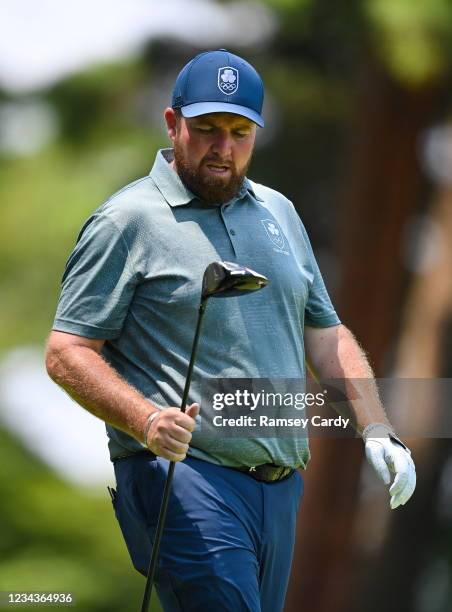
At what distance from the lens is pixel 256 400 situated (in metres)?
5.64

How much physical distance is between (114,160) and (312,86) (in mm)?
2481

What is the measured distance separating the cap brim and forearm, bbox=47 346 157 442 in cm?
79

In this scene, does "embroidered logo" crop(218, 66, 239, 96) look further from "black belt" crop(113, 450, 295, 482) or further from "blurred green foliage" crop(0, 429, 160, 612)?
"blurred green foliage" crop(0, 429, 160, 612)

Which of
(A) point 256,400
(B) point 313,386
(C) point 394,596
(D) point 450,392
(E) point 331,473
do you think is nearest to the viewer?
(A) point 256,400

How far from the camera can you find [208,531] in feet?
18.1

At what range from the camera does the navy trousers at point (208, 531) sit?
5.47 meters

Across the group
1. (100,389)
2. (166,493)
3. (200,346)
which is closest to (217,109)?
(200,346)

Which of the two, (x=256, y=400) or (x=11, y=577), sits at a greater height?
(x=256, y=400)

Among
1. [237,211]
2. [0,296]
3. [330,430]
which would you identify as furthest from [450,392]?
[0,296]

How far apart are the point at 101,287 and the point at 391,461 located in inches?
41.0

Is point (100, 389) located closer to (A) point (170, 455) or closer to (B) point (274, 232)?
(A) point (170, 455)

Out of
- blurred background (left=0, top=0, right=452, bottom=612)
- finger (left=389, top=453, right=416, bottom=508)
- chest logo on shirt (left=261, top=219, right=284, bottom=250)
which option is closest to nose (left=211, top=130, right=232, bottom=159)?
chest logo on shirt (left=261, top=219, right=284, bottom=250)

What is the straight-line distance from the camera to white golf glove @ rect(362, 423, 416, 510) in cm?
566

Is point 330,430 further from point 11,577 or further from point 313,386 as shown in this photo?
point 11,577
